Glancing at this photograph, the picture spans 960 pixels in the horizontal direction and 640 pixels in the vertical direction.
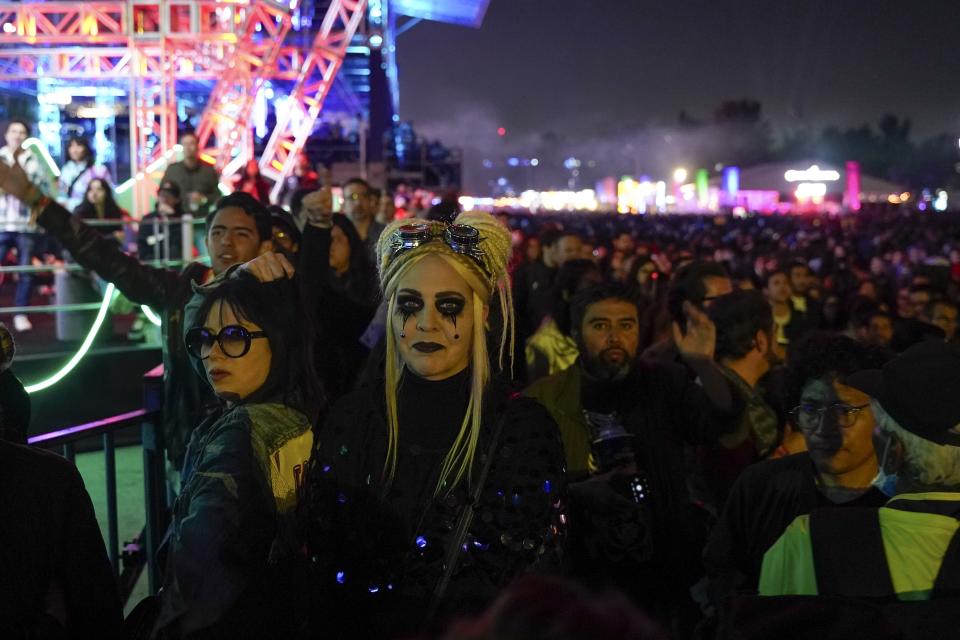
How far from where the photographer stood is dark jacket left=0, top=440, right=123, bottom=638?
6.66 feet

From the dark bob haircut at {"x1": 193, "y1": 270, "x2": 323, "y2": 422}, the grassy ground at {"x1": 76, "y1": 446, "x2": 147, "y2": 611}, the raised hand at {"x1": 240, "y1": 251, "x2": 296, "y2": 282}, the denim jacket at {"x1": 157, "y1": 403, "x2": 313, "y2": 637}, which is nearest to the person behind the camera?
the denim jacket at {"x1": 157, "y1": 403, "x2": 313, "y2": 637}

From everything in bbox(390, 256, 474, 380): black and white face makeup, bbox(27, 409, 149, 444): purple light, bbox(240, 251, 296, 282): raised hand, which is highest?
bbox(240, 251, 296, 282): raised hand

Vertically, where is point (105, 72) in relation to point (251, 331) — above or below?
above

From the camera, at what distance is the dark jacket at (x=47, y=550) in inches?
80.0

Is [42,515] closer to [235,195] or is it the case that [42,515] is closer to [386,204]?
[235,195]

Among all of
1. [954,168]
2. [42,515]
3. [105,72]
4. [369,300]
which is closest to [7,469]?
[42,515]

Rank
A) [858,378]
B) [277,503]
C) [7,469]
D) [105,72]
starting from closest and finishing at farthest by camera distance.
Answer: [7,469] → [277,503] → [858,378] → [105,72]

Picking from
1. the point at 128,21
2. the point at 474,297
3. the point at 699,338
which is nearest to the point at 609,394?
the point at 699,338

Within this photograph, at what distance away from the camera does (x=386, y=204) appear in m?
10.2

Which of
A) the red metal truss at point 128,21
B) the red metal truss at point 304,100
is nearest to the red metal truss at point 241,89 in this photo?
the red metal truss at point 128,21

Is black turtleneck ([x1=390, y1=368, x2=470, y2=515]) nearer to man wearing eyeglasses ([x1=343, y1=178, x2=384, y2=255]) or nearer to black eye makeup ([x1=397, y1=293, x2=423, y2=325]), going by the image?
black eye makeup ([x1=397, y1=293, x2=423, y2=325])

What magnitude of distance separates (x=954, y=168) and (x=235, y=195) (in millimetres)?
104236

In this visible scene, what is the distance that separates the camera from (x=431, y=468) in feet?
7.63

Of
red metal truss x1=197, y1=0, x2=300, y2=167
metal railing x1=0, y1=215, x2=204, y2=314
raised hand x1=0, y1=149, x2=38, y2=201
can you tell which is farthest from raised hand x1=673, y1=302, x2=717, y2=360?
red metal truss x1=197, y1=0, x2=300, y2=167
